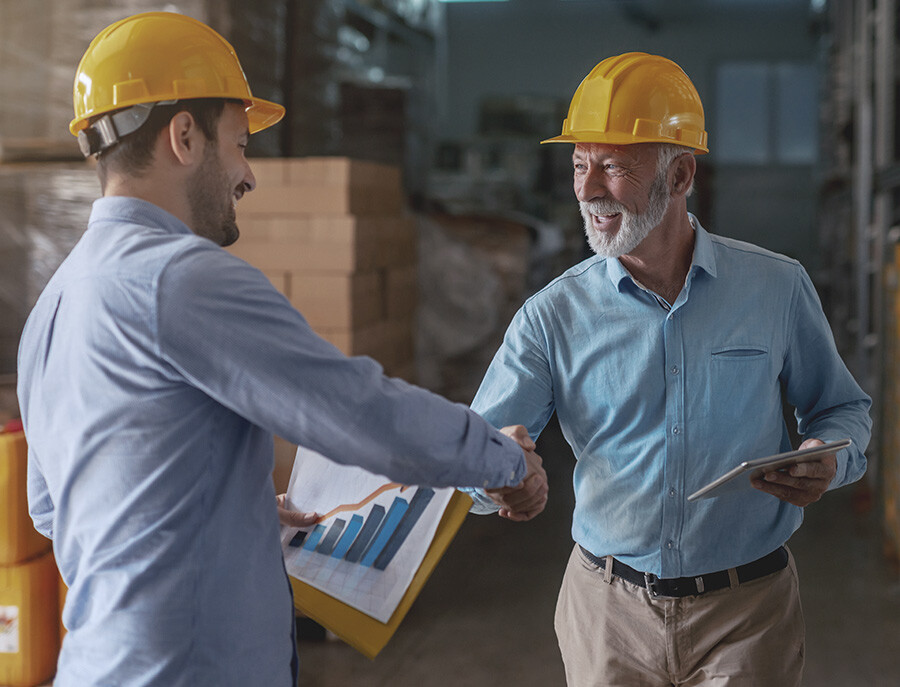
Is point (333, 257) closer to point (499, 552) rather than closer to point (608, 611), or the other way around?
point (499, 552)

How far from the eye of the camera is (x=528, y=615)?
454 centimetres

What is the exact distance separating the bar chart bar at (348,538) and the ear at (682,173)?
0.99 m

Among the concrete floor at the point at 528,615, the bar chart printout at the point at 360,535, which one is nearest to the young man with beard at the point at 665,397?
the bar chart printout at the point at 360,535

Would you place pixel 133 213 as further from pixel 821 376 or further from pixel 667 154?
pixel 821 376

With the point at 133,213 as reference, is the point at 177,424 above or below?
below

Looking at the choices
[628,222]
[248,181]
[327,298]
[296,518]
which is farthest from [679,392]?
[327,298]

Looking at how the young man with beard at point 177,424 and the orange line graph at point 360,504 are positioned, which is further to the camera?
the orange line graph at point 360,504

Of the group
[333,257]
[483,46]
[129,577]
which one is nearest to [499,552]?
[333,257]

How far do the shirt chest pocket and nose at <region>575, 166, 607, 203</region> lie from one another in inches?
16.5

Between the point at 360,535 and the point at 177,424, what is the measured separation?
562mm

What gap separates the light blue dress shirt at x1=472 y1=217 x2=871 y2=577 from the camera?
1949 mm

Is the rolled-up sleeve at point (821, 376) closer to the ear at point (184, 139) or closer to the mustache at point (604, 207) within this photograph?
the mustache at point (604, 207)

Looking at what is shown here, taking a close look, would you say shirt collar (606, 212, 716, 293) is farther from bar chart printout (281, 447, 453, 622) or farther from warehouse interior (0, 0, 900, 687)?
warehouse interior (0, 0, 900, 687)

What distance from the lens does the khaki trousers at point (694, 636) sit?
1931 millimetres
